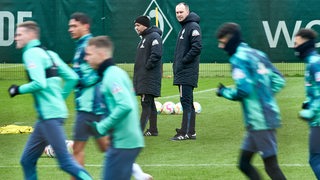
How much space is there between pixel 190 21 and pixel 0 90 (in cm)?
1063

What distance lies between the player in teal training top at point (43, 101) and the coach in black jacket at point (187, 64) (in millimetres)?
4982

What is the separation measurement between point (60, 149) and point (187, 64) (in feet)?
18.4

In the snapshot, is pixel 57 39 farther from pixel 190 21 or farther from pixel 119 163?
pixel 119 163

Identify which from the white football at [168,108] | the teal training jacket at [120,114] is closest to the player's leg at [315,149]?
the teal training jacket at [120,114]

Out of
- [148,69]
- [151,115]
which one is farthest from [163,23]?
[148,69]

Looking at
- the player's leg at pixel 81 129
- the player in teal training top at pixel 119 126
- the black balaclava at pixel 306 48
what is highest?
the black balaclava at pixel 306 48

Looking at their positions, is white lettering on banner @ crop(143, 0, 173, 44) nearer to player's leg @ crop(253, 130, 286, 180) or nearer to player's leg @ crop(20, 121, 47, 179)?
player's leg @ crop(20, 121, 47, 179)

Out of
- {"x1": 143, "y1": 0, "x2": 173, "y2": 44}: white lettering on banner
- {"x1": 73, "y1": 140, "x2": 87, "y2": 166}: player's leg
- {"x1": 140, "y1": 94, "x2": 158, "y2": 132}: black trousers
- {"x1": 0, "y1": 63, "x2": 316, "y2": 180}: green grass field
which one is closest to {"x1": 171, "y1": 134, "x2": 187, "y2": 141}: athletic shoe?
{"x1": 0, "y1": 63, "x2": 316, "y2": 180}: green grass field

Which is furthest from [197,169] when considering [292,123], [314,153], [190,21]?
[292,123]

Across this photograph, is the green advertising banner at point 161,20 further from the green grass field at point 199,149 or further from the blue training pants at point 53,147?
the blue training pants at point 53,147

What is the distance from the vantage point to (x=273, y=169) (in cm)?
906

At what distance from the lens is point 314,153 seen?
A: 9.37 metres

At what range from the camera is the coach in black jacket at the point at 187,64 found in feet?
47.2

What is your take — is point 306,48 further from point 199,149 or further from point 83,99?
point 199,149
